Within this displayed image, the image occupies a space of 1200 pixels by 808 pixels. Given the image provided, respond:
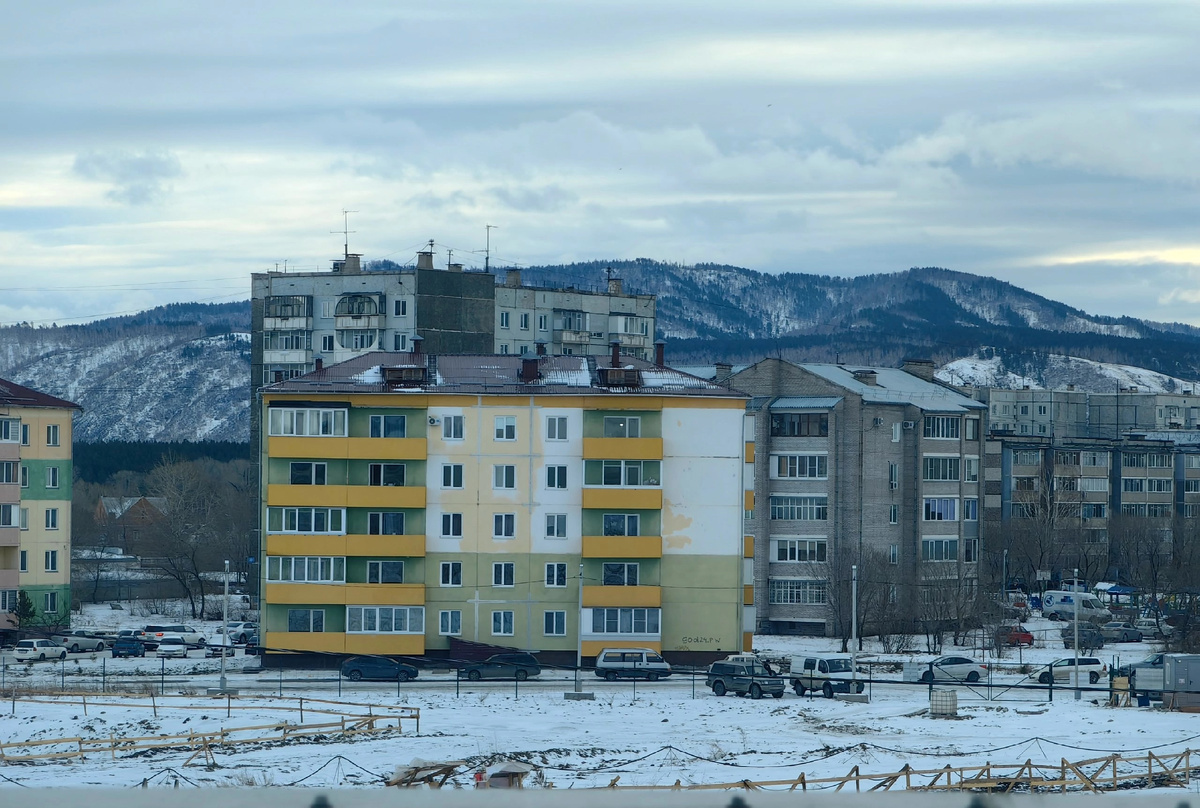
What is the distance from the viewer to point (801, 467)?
83.8 metres

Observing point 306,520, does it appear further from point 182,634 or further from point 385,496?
point 182,634

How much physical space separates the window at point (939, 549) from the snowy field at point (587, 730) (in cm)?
2638

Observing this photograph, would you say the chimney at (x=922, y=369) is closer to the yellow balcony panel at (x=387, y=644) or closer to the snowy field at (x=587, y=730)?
the snowy field at (x=587, y=730)

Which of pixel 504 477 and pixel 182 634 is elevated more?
pixel 504 477

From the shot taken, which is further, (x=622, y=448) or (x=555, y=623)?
(x=622, y=448)

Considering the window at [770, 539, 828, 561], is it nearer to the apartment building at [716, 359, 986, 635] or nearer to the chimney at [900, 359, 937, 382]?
the apartment building at [716, 359, 986, 635]

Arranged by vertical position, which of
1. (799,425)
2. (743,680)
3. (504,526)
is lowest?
(743,680)

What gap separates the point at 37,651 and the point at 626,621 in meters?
27.9

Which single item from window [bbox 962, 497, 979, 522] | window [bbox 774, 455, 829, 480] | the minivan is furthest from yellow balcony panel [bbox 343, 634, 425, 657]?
window [bbox 962, 497, 979, 522]

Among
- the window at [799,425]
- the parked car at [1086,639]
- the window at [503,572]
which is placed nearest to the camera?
the window at [503,572]

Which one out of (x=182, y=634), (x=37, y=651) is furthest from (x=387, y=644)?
(x=37, y=651)

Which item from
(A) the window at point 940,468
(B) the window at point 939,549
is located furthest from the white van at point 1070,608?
(A) the window at point 940,468

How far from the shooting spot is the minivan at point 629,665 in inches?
2315

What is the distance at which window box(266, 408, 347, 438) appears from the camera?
62.5 m
